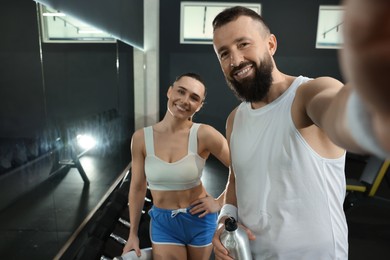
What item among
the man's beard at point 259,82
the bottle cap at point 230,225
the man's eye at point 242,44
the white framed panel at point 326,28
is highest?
the white framed panel at point 326,28

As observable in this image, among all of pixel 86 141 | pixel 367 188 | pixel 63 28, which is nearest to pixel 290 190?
pixel 63 28

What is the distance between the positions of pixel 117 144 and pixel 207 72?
2986mm

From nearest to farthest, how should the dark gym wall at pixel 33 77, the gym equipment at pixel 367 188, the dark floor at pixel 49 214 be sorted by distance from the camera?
1. the dark gym wall at pixel 33 77
2. the dark floor at pixel 49 214
3. the gym equipment at pixel 367 188

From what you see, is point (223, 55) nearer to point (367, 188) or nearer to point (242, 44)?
point (242, 44)

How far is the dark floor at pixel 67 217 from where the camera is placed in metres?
2.14

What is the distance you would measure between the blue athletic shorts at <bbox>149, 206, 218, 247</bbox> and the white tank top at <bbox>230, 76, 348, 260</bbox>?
0.69 meters

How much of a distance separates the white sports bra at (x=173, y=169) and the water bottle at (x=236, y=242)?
0.62 m

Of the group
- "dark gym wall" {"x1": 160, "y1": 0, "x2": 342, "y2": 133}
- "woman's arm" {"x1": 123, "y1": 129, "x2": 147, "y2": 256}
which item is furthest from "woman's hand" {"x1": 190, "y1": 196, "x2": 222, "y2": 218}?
"dark gym wall" {"x1": 160, "y1": 0, "x2": 342, "y2": 133}

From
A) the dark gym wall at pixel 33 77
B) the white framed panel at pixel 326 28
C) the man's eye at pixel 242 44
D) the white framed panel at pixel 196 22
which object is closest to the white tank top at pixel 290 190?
the man's eye at pixel 242 44

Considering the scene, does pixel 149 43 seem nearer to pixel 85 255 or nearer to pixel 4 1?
pixel 4 1

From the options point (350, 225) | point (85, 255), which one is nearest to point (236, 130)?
point (85, 255)

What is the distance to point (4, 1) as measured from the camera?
5.77 ft

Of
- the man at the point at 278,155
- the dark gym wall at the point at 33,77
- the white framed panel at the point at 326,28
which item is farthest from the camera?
the white framed panel at the point at 326,28

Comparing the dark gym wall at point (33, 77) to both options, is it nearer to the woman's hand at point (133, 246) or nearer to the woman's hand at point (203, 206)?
the woman's hand at point (133, 246)
